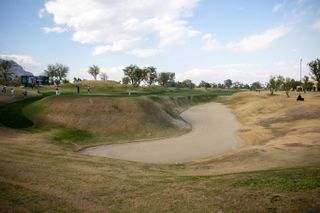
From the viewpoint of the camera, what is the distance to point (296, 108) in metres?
57.7

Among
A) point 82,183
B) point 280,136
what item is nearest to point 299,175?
point 82,183

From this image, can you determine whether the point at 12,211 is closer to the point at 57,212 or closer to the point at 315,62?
the point at 57,212

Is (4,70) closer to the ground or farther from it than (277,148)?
farther from it

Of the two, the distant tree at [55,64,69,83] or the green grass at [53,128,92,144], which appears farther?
the distant tree at [55,64,69,83]

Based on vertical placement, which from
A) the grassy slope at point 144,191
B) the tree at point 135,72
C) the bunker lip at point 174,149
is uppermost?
the tree at point 135,72

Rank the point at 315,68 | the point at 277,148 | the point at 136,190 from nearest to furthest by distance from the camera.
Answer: the point at 136,190 < the point at 277,148 < the point at 315,68

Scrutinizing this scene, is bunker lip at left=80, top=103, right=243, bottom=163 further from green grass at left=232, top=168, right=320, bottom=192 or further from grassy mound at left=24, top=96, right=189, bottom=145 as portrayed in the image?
green grass at left=232, top=168, right=320, bottom=192

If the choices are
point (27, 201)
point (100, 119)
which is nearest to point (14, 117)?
point (100, 119)

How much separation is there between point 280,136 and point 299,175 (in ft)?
84.3

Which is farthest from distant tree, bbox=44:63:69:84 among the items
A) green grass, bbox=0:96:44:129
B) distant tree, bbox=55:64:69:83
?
green grass, bbox=0:96:44:129

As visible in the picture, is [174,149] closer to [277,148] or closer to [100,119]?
[277,148]

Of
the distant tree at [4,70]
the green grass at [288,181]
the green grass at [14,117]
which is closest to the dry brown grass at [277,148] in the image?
the green grass at [288,181]

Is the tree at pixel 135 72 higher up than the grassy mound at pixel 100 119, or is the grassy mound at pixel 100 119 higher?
the tree at pixel 135 72

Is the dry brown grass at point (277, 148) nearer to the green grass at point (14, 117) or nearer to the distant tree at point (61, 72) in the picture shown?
the green grass at point (14, 117)
